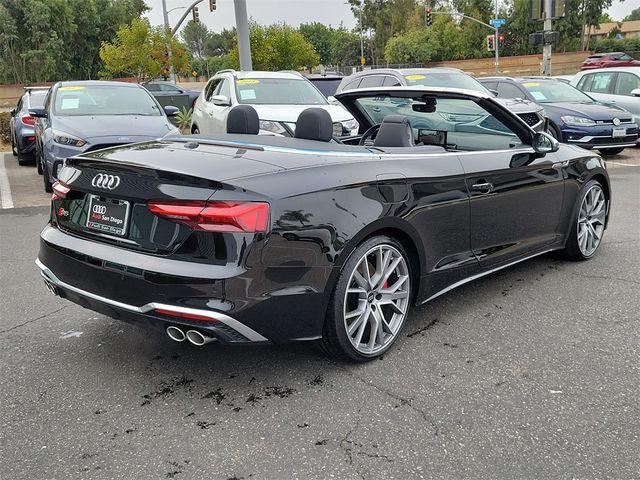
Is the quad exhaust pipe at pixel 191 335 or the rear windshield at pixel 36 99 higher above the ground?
the rear windshield at pixel 36 99

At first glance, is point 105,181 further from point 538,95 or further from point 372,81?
point 538,95

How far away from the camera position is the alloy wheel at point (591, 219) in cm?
525

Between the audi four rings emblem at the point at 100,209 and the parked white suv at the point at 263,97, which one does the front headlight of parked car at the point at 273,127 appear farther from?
the audi four rings emblem at the point at 100,209

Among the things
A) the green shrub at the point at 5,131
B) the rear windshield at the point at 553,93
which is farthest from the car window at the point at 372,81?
the green shrub at the point at 5,131

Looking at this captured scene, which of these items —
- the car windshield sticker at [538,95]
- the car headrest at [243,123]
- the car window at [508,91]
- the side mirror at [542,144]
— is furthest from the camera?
the car window at [508,91]

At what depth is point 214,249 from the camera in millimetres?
2871

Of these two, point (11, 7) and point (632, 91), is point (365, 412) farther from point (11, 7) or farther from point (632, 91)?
point (11, 7)

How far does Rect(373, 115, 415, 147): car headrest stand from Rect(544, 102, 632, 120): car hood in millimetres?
9118

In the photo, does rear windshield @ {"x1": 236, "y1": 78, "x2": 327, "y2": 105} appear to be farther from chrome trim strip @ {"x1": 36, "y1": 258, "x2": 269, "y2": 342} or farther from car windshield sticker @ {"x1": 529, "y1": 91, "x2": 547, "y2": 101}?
chrome trim strip @ {"x1": 36, "y1": 258, "x2": 269, "y2": 342}

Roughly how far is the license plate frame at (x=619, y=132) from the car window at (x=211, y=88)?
7.42 metres

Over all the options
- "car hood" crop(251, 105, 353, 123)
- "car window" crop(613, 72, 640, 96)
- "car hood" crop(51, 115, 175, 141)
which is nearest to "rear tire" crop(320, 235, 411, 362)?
"car hood" crop(251, 105, 353, 123)

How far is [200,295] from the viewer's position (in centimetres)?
286

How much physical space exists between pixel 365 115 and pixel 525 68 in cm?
5166

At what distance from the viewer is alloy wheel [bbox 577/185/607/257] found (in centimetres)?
525
